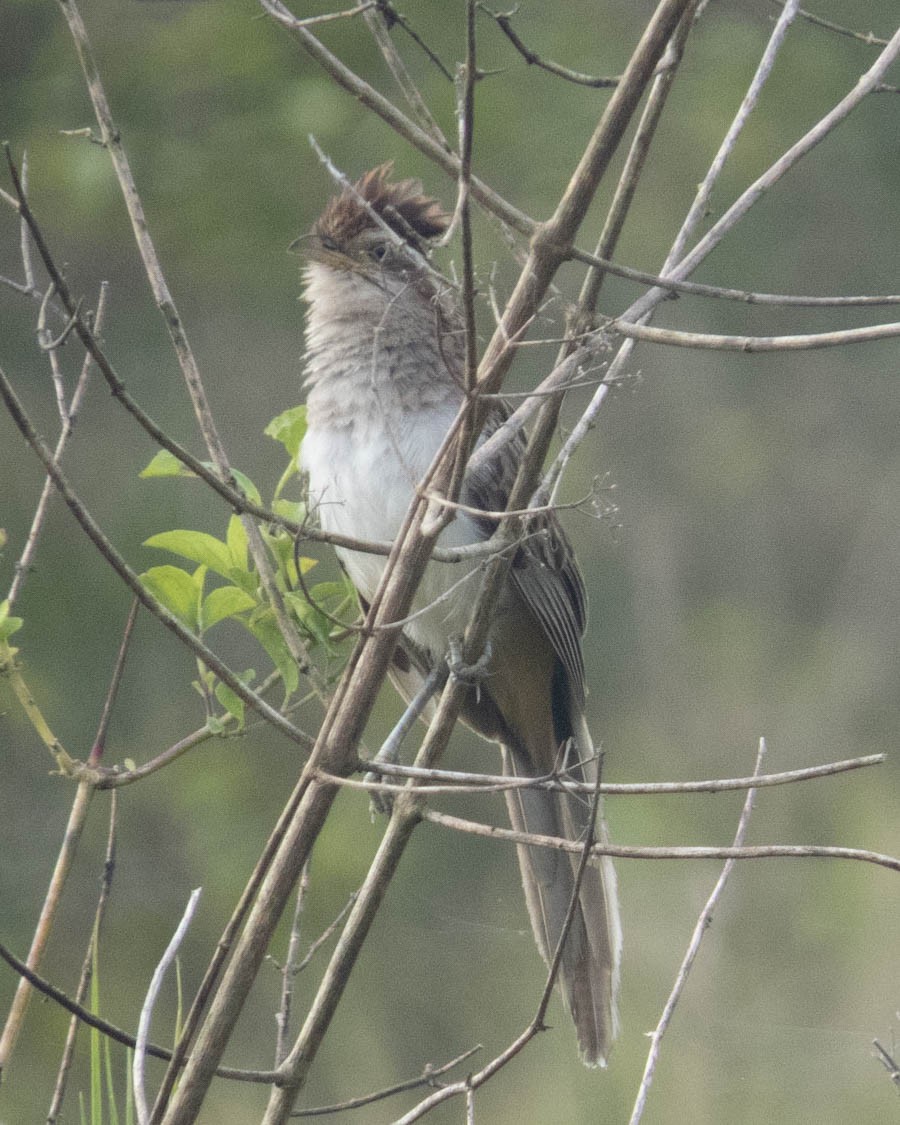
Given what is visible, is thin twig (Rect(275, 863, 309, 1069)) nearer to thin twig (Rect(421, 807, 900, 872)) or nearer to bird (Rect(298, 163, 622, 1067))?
thin twig (Rect(421, 807, 900, 872))

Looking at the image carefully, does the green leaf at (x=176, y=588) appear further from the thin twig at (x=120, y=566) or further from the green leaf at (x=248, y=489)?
the thin twig at (x=120, y=566)

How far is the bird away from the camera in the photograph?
255cm

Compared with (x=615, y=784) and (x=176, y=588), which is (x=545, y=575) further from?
(x=615, y=784)

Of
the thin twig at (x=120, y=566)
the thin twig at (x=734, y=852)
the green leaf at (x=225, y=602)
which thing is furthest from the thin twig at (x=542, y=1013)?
the green leaf at (x=225, y=602)

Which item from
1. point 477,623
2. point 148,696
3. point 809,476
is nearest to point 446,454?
point 477,623

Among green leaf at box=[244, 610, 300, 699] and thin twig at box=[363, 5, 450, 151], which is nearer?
thin twig at box=[363, 5, 450, 151]

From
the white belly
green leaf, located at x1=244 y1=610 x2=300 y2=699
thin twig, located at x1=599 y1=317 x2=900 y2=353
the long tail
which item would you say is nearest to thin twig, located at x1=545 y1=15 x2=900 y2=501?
thin twig, located at x1=599 y1=317 x2=900 y2=353

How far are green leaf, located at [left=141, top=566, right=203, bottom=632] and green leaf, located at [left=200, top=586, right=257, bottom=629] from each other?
23mm

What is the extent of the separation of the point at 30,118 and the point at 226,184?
2.34 ft

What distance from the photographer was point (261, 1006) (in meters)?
5.13

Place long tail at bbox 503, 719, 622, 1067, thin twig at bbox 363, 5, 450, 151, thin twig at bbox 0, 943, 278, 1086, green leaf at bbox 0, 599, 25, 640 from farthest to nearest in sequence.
Answer: long tail at bbox 503, 719, 622, 1067
green leaf at bbox 0, 599, 25, 640
thin twig at bbox 363, 5, 450, 151
thin twig at bbox 0, 943, 278, 1086

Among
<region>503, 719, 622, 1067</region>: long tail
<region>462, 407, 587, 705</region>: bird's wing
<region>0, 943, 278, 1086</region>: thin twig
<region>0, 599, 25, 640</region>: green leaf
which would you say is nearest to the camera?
<region>0, 943, 278, 1086</region>: thin twig

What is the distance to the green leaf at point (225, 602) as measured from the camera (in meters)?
1.73

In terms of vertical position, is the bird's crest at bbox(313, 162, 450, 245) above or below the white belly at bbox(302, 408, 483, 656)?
above
